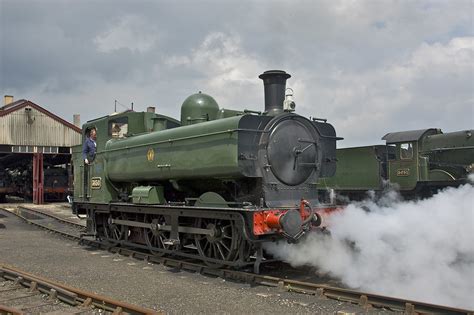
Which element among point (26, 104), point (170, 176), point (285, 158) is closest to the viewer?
point (285, 158)

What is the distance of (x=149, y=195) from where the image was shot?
988 centimetres

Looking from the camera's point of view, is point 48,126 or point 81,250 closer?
point 81,250

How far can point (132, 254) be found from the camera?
34.7 feet

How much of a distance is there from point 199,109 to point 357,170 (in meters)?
9.49

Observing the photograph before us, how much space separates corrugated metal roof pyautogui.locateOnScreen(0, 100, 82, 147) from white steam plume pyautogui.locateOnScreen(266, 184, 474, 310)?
92.3 ft

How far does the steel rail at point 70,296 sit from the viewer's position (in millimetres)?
5605

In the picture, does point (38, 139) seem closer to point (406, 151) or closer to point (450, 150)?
point (406, 151)

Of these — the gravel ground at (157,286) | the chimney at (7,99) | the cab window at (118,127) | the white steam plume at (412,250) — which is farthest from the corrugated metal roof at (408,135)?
the chimney at (7,99)

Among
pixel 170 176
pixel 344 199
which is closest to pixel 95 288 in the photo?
pixel 170 176

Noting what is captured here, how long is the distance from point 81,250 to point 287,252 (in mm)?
5954

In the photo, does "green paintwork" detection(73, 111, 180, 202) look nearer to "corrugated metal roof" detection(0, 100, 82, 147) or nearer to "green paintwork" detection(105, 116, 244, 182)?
"green paintwork" detection(105, 116, 244, 182)

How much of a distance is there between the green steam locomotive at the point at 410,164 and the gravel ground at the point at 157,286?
7.42 meters

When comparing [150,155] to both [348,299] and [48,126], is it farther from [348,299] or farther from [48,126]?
[48,126]

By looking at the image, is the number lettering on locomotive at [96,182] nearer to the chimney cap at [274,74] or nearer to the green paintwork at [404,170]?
the chimney cap at [274,74]
